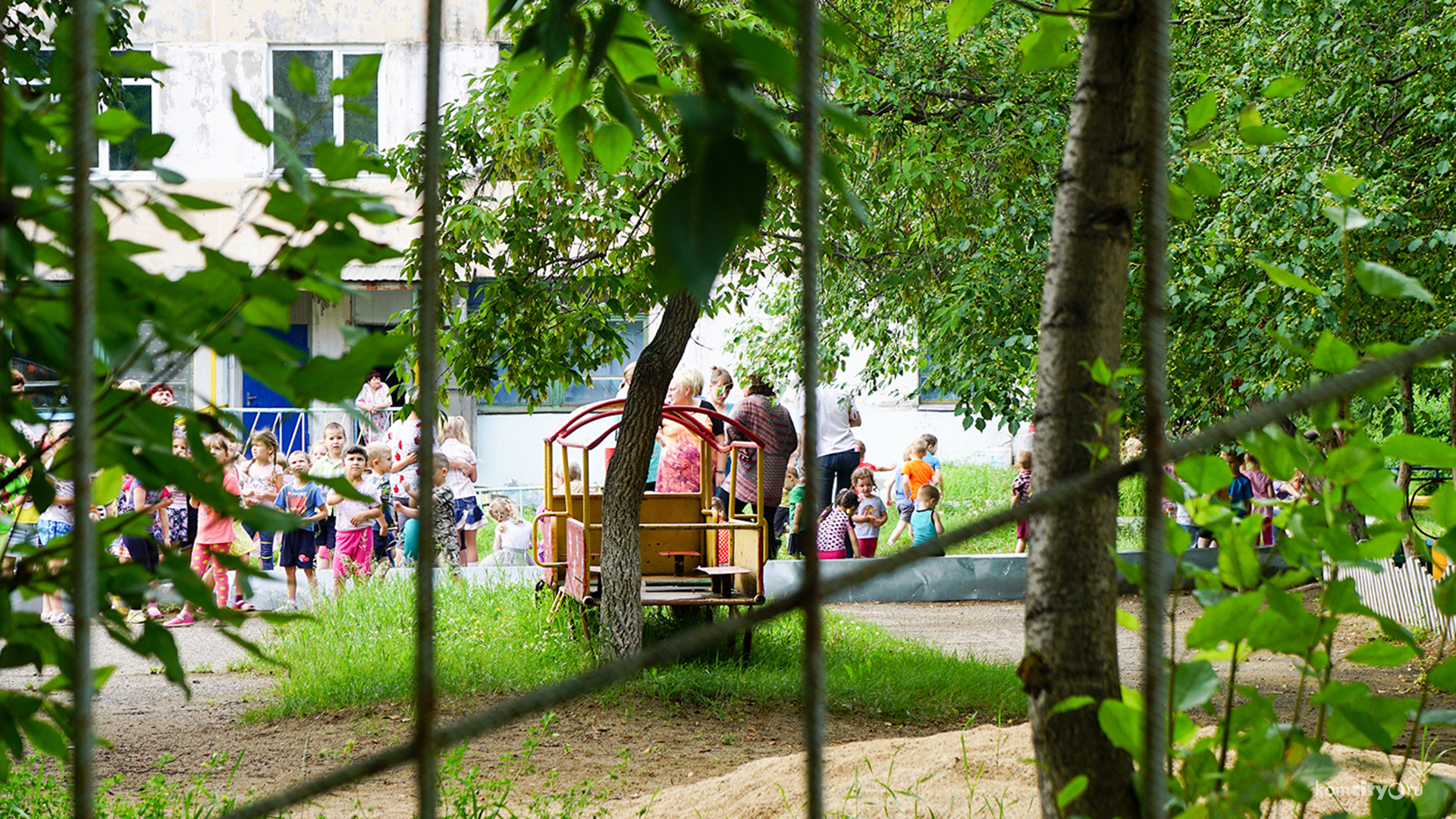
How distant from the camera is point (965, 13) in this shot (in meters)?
1.57

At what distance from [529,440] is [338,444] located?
6.42 m

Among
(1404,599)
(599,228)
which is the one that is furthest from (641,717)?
(1404,599)

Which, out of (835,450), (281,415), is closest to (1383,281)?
(835,450)

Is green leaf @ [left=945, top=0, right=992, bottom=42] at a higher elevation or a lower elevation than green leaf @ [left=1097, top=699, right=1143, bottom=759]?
higher

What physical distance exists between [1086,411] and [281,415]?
14.1m

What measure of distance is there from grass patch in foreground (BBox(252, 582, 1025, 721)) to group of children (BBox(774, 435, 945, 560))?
8.89 ft

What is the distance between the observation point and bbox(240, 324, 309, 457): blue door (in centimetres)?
1400

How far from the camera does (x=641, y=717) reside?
573 cm

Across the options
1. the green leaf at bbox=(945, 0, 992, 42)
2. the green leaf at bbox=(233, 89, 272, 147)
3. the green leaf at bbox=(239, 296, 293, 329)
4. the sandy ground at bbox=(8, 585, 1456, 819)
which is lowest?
the sandy ground at bbox=(8, 585, 1456, 819)

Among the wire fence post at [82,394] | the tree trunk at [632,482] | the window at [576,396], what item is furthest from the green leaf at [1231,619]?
the window at [576,396]

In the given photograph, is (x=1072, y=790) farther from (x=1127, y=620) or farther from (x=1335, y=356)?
(x=1335, y=356)

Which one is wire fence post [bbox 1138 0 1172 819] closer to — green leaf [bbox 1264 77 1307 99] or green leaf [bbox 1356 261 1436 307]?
green leaf [bbox 1356 261 1436 307]

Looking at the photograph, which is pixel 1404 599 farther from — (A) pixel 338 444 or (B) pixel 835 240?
(A) pixel 338 444

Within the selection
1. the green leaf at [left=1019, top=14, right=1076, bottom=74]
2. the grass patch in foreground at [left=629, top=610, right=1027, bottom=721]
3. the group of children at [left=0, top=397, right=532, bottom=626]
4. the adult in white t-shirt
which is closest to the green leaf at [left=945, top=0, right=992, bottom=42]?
the green leaf at [left=1019, top=14, right=1076, bottom=74]
